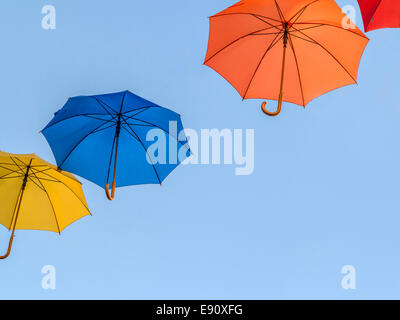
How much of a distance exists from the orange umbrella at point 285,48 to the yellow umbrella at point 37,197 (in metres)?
3.62

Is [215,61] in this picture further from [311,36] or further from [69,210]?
[69,210]

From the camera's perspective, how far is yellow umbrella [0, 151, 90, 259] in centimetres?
1050

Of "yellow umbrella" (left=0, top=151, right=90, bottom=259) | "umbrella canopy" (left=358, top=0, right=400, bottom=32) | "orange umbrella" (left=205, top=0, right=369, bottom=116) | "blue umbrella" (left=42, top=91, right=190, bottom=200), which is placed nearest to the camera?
"umbrella canopy" (left=358, top=0, right=400, bottom=32)

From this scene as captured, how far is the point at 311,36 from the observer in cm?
973

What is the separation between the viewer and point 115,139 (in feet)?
33.6

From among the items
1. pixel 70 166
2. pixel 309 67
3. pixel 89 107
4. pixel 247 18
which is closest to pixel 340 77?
pixel 309 67

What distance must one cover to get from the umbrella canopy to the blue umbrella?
354 cm

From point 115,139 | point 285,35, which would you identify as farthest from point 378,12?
point 115,139

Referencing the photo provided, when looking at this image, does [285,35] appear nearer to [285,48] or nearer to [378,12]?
[285,48]

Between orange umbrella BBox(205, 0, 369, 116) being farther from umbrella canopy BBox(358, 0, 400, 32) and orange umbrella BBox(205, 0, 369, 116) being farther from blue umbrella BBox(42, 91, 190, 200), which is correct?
blue umbrella BBox(42, 91, 190, 200)

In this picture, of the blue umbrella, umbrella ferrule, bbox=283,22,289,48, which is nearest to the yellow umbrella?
the blue umbrella

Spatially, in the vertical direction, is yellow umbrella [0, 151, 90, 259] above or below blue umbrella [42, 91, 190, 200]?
below

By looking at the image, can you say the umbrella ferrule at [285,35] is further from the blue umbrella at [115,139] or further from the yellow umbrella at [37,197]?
the yellow umbrella at [37,197]

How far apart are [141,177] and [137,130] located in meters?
1.00
